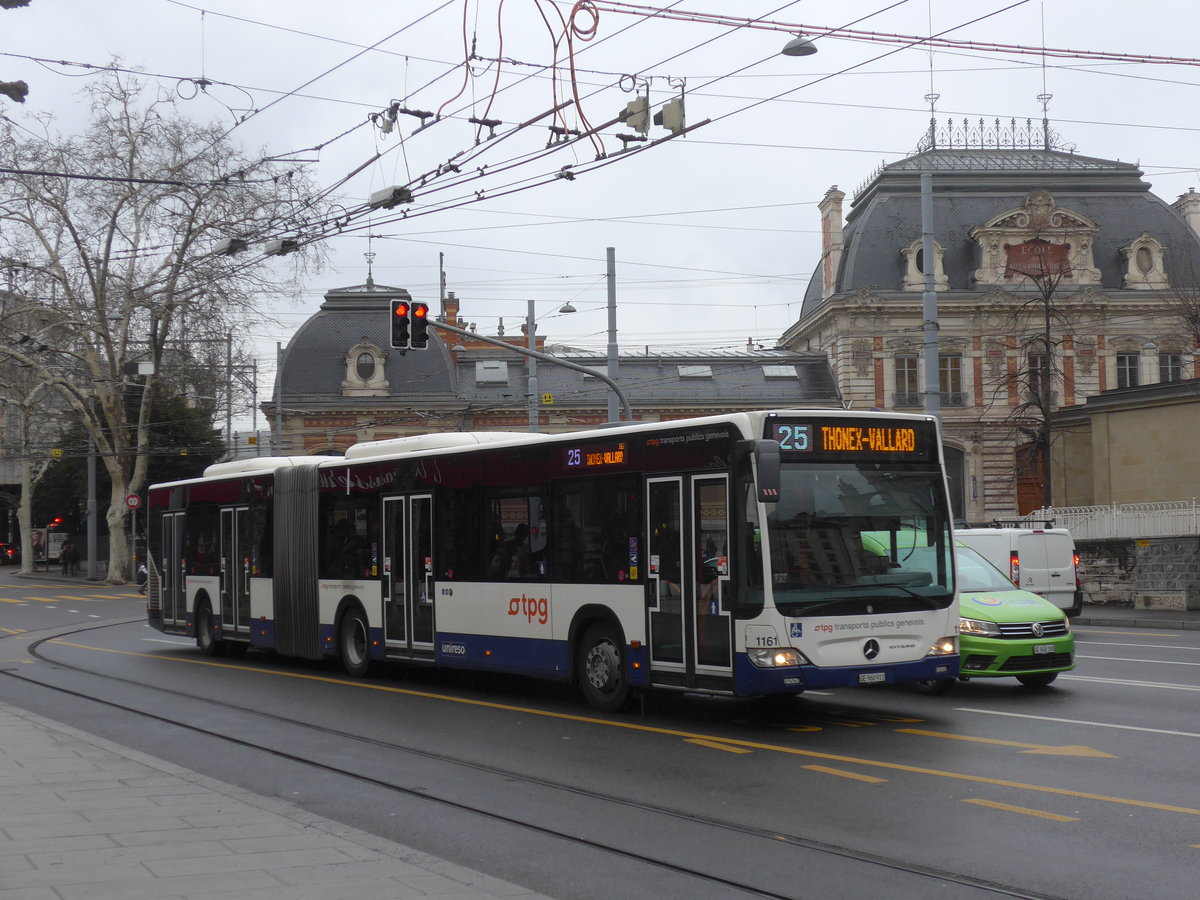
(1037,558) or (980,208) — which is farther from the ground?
(980,208)

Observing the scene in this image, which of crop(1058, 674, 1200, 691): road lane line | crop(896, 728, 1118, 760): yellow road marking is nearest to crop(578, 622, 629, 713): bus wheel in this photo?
crop(896, 728, 1118, 760): yellow road marking

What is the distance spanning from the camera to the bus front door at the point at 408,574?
56.9ft

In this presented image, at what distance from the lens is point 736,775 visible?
34.3 ft

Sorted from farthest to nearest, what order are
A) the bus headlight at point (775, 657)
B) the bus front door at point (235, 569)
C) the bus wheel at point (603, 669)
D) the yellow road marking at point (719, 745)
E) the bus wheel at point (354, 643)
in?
the bus front door at point (235, 569), the bus wheel at point (354, 643), the bus wheel at point (603, 669), the bus headlight at point (775, 657), the yellow road marking at point (719, 745)

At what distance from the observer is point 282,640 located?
824 inches

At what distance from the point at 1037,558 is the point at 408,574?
40.3 ft

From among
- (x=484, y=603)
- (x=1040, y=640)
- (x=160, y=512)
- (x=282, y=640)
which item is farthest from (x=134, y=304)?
(x=1040, y=640)

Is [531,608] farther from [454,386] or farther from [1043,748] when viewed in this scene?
[454,386]

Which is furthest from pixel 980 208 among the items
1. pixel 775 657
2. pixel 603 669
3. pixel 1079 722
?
pixel 775 657

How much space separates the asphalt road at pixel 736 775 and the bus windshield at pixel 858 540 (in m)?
1.23

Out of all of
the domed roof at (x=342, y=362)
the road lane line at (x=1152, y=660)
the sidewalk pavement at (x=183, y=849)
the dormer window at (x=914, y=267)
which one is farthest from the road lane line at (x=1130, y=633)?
the domed roof at (x=342, y=362)

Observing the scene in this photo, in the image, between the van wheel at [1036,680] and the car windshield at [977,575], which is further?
the car windshield at [977,575]

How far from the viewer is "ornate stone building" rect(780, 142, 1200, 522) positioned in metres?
64.5

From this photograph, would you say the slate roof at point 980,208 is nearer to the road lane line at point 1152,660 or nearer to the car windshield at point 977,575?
the road lane line at point 1152,660
